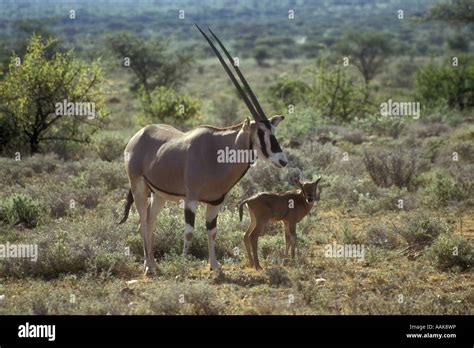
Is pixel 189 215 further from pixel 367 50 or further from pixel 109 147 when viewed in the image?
pixel 367 50

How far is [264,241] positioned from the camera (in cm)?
1106

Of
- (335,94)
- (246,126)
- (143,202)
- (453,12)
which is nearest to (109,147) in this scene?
(335,94)

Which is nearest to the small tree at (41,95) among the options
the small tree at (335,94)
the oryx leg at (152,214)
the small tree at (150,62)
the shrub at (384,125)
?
the shrub at (384,125)

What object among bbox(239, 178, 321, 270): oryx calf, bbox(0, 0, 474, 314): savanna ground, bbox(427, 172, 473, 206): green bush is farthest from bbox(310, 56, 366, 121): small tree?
bbox(239, 178, 321, 270): oryx calf

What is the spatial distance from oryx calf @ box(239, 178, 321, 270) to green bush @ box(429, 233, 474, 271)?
1740 mm

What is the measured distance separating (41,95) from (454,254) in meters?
11.6

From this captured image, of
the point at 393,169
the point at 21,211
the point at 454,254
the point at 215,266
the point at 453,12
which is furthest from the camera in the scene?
the point at 453,12

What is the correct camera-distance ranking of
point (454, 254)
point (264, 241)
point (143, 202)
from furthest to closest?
point (264, 241) < point (143, 202) < point (454, 254)

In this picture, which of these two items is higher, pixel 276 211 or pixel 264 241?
pixel 276 211

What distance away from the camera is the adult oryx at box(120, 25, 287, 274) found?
940 cm

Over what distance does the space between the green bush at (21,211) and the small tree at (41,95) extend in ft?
19.6

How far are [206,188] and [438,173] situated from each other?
24.2 ft

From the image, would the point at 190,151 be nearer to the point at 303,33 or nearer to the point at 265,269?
the point at 265,269

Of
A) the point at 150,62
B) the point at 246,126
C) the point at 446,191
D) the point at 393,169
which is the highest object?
the point at 246,126
